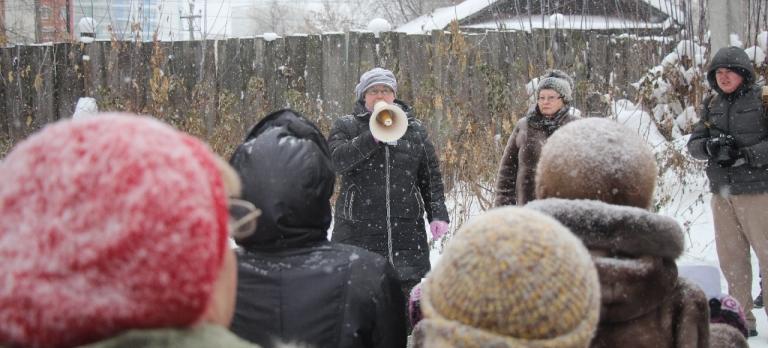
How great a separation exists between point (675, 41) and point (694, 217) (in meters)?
2.34

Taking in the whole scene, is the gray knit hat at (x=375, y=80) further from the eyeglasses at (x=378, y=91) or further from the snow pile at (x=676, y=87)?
the snow pile at (x=676, y=87)

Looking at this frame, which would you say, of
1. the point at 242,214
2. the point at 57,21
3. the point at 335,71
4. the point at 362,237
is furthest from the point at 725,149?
the point at 57,21

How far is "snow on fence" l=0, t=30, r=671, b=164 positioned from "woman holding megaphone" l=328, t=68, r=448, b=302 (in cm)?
354

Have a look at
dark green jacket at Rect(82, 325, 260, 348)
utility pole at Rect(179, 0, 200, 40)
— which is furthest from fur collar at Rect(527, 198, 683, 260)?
utility pole at Rect(179, 0, 200, 40)

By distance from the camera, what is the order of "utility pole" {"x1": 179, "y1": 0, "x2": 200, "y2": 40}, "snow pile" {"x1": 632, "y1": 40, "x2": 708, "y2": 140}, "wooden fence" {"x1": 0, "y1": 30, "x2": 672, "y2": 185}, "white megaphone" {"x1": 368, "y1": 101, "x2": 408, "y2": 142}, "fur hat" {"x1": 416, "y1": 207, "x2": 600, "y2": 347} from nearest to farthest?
"fur hat" {"x1": 416, "y1": 207, "x2": 600, "y2": 347}
"white megaphone" {"x1": 368, "y1": 101, "x2": 408, "y2": 142}
"snow pile" {"x1": 632, "y1": 40, "x2": 708, "y2": 140}
"wooden fence" {"x1": 0, "y1": 30, "x2": 672, "y2": 185}
"utility pole" {"x1": 179, "y1": 0, "x2": 200, "y2": 40}

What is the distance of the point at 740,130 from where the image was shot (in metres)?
4.83

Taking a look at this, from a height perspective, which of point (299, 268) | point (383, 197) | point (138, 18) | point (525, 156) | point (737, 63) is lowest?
point (383, 197)

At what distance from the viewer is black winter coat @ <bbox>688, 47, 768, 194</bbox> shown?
187 inches

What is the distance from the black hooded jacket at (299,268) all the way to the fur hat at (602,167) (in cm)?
63

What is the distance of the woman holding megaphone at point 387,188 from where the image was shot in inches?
173

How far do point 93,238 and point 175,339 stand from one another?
18 cm

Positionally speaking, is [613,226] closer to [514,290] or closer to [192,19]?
[514,290]

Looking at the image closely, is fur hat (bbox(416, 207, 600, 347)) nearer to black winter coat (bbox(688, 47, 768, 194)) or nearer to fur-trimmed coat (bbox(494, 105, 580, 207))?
fur-trimmed coat (bbox(494, 105, 580, 207))

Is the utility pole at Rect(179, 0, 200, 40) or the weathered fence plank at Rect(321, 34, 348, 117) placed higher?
the utility pole at Rect(179, 0, 200, 40)
